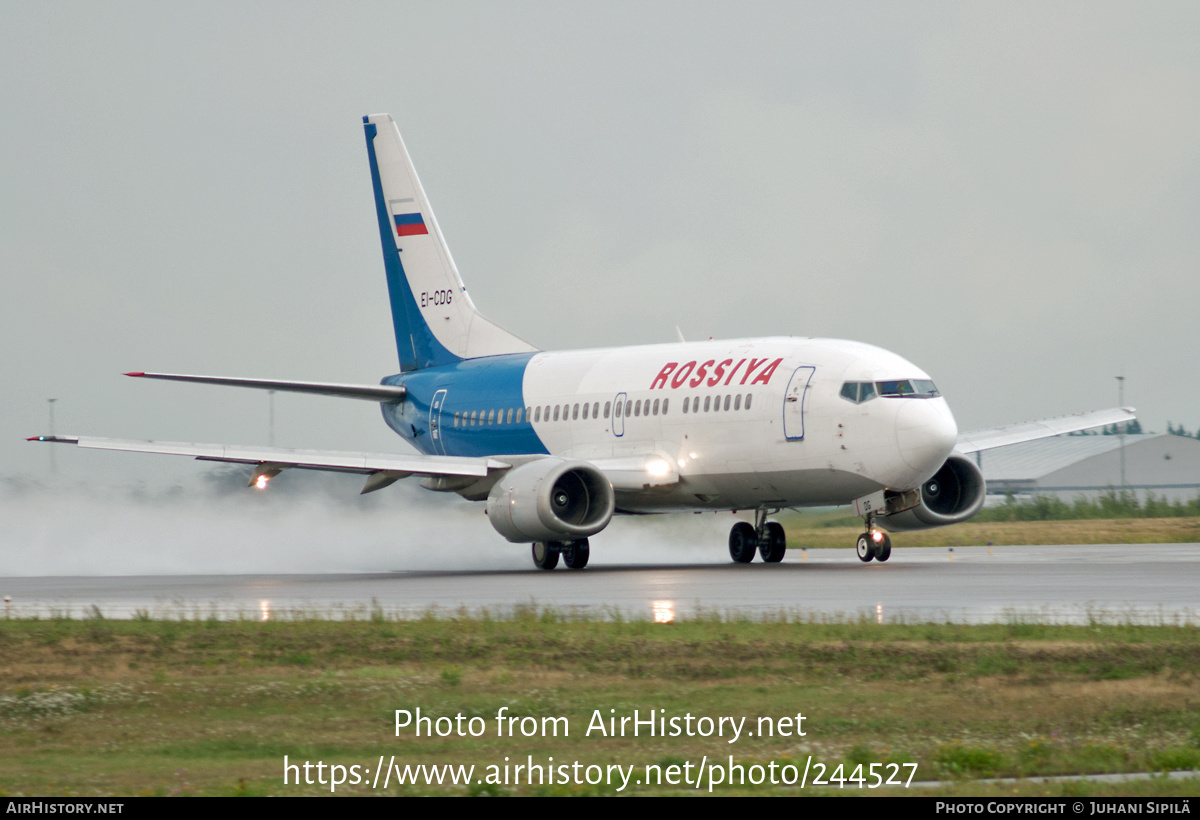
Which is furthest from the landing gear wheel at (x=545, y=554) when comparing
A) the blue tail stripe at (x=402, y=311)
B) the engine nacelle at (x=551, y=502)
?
the blue tail stripe at (x=402, y=311)

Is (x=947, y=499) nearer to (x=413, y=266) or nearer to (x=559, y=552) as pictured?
(x=559, y=552)

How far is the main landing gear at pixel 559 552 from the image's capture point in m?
33.1

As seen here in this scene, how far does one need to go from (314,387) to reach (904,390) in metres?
14.7

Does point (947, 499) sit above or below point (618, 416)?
below

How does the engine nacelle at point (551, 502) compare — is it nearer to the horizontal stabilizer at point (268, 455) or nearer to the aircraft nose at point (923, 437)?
the horizontal stabilizer at point (268, 455)

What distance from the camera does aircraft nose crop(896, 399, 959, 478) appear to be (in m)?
29.5

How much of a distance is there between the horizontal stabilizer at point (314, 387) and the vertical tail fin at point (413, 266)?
1.90 m

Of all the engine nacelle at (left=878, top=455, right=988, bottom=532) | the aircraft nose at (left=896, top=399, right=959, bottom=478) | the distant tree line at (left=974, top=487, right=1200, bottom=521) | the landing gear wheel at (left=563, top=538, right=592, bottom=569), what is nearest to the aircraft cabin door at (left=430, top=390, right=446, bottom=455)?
the landing gear wheel at (left=563, top=538, right=592, bottom=569)

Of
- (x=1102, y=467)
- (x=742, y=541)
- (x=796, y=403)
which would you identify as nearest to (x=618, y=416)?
(x=742, y=541)

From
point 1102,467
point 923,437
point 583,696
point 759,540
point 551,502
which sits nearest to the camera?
point 583,696

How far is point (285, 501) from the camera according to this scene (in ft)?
133

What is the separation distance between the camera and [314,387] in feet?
125
